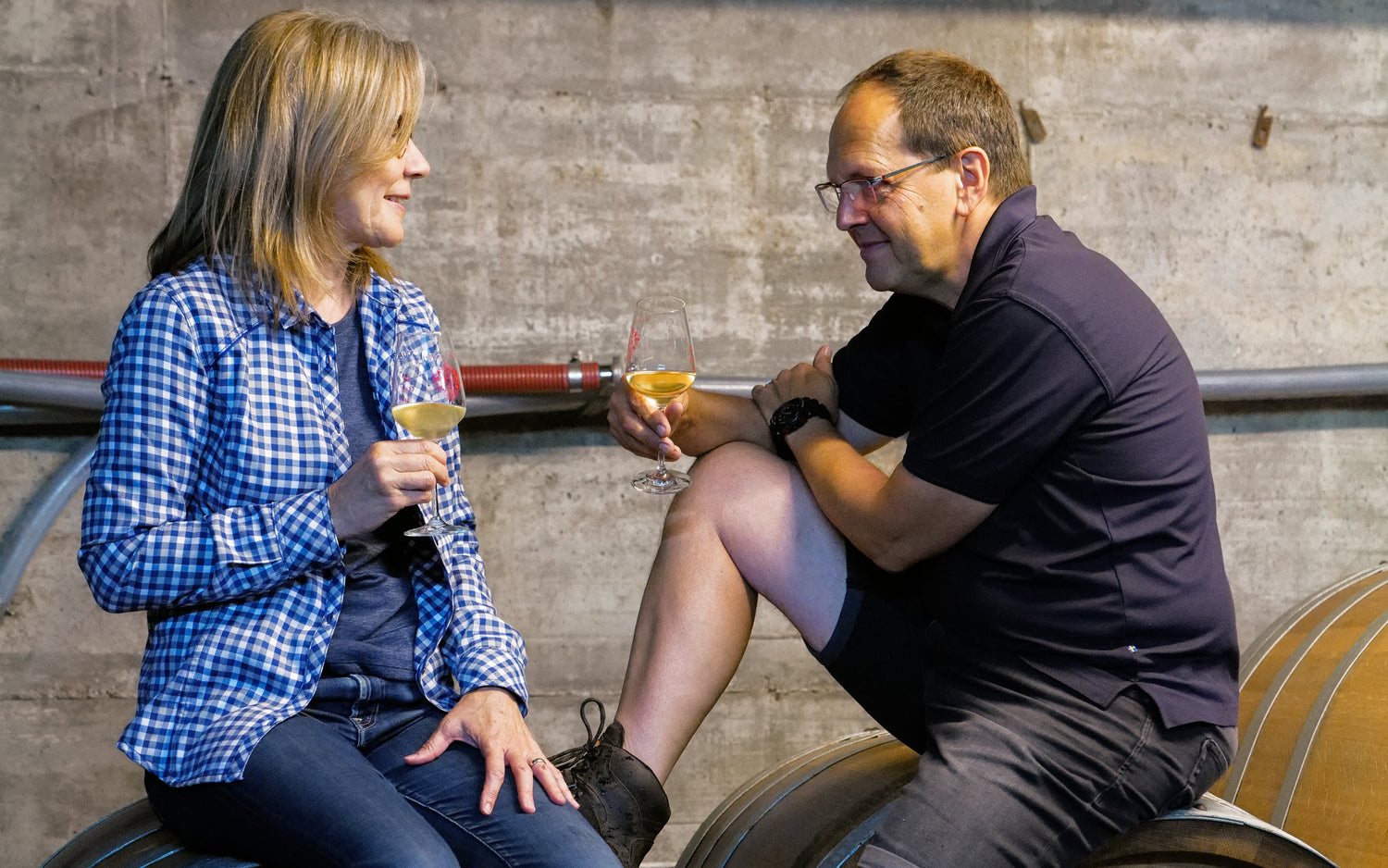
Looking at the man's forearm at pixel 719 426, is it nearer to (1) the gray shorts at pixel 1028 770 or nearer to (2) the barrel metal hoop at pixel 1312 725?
(1) the gray shorts at pixel 1028 770

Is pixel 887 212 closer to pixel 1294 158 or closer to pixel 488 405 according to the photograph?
pixel 488 405

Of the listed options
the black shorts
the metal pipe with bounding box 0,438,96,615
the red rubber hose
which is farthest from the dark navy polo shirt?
the metal pipe with bounding box 0,438,96,615

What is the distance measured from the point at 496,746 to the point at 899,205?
1.23 m

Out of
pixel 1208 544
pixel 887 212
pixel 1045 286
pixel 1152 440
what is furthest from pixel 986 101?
pixel 1208 544

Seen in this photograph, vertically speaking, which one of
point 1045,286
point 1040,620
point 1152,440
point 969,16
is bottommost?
point 1040,620

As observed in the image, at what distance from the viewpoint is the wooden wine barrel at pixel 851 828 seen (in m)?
1.91

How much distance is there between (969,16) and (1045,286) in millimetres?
2175

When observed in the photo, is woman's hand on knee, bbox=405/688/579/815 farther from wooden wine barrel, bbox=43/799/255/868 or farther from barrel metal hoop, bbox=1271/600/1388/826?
barrel metal hoop, bbox=1271/600/1388/826

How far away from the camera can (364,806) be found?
1.64m

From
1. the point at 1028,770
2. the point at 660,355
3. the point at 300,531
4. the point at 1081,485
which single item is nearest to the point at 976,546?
the point at 1081,485

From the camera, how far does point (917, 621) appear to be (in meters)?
2.25

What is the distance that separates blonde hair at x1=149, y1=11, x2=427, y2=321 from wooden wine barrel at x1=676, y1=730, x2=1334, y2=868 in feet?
3.77

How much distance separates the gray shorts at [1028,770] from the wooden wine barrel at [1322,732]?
499mm

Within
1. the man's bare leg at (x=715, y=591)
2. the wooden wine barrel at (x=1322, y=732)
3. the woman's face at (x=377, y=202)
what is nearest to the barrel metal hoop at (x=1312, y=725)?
the wooden wine barrel at (x=1322, y=732)
